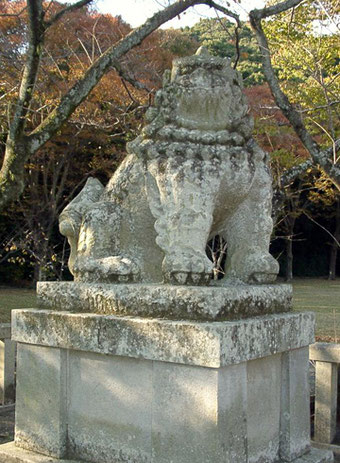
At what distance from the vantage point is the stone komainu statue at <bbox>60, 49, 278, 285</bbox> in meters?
2.78

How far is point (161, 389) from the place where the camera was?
2.55 metres

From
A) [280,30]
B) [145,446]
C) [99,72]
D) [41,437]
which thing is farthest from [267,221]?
[280,30]

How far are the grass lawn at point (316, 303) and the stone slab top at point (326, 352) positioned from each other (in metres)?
3.99

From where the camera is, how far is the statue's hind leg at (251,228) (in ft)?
9.74

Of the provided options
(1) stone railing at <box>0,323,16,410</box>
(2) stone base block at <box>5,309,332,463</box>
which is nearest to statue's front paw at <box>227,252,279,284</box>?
(2) stone base block at <box>5,309,332,463</box>

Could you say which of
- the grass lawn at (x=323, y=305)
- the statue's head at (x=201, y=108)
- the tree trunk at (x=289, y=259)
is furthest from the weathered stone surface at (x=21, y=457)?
the tree trunk at (x=289, y=259)

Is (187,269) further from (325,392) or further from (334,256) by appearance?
A: (334,256)

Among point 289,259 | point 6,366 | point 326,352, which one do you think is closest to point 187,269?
point 326,352

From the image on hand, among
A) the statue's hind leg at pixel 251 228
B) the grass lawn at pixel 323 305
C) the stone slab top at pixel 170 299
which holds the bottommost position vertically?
the grass lawn at pixel 323 305

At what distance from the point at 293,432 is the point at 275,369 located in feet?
1.13

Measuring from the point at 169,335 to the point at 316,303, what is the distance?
12882mm

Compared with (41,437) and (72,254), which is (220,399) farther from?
(72,254)

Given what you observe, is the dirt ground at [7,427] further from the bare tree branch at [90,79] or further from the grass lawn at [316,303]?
the grass lawn at [316,303]

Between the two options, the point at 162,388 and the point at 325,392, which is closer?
the point at 162,388
